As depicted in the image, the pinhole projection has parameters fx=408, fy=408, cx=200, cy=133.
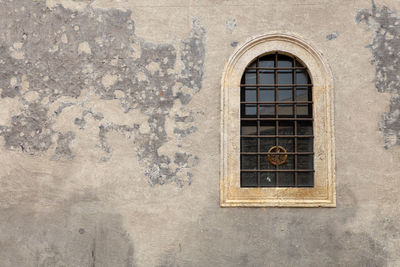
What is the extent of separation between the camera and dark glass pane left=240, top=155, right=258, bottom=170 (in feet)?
14.5

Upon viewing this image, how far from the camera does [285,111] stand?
4.48m

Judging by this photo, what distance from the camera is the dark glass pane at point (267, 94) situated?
14.8ft

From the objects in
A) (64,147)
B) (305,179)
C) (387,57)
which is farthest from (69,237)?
(387,57)

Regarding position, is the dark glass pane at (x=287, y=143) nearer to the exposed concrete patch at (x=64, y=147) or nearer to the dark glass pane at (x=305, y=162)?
the dark glass pane at (x=305, y=162)

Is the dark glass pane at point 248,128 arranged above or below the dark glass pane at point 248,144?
above

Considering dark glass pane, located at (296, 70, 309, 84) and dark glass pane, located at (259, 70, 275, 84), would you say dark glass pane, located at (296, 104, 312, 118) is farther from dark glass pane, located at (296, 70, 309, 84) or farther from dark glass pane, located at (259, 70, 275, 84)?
dark glass pane, located at (259, 70, 275, 84)

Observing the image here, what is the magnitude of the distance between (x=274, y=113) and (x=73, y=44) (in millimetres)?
2336

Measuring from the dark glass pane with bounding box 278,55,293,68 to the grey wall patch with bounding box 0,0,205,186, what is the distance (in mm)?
867

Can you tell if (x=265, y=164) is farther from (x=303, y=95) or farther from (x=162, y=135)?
(x=162, y=135)

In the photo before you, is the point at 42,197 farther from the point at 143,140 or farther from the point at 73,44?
the point at 73,44

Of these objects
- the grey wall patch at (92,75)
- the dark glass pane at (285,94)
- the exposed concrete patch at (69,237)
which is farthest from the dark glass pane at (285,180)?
the exposed concrete patch at (69,237)

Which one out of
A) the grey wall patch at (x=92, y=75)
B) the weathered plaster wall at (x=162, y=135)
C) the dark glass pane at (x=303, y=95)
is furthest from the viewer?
the dark glass pane at (x=303, y=95)

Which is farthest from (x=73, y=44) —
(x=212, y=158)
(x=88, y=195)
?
(x=212, y=158)

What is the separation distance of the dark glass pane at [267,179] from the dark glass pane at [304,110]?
72 centimetres
